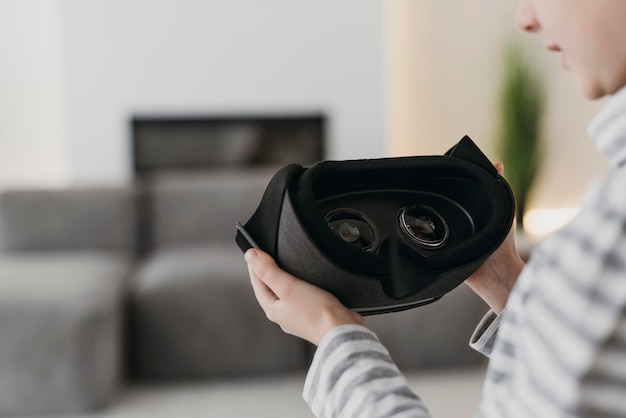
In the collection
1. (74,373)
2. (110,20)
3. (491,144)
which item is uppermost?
(110,20)

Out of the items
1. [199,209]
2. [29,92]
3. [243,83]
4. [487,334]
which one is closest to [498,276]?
[487,334]

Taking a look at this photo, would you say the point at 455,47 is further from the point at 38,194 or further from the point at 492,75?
the point at 38,194

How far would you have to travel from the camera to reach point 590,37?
1.58ft

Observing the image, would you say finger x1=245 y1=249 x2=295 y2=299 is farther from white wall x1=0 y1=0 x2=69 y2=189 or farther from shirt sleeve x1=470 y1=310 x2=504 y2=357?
white wall x1=0 y1=0 x2=69 y2=189

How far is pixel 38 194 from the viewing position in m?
3.04

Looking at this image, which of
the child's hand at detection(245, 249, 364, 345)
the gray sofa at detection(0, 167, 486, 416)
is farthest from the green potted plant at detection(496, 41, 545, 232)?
the child's hand at detection(245, 249, 364, 345)

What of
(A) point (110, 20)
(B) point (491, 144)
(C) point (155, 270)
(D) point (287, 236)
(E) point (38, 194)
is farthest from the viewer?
(B) point (491, 144)

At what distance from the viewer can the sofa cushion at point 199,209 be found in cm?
304

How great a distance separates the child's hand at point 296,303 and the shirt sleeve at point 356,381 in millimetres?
22

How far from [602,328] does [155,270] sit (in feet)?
7.58

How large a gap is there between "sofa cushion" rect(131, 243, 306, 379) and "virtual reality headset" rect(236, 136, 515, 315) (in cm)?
177

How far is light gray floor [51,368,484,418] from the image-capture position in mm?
2236

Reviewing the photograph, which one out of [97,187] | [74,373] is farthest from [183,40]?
[74,373]

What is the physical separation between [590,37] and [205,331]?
83.3 inches
